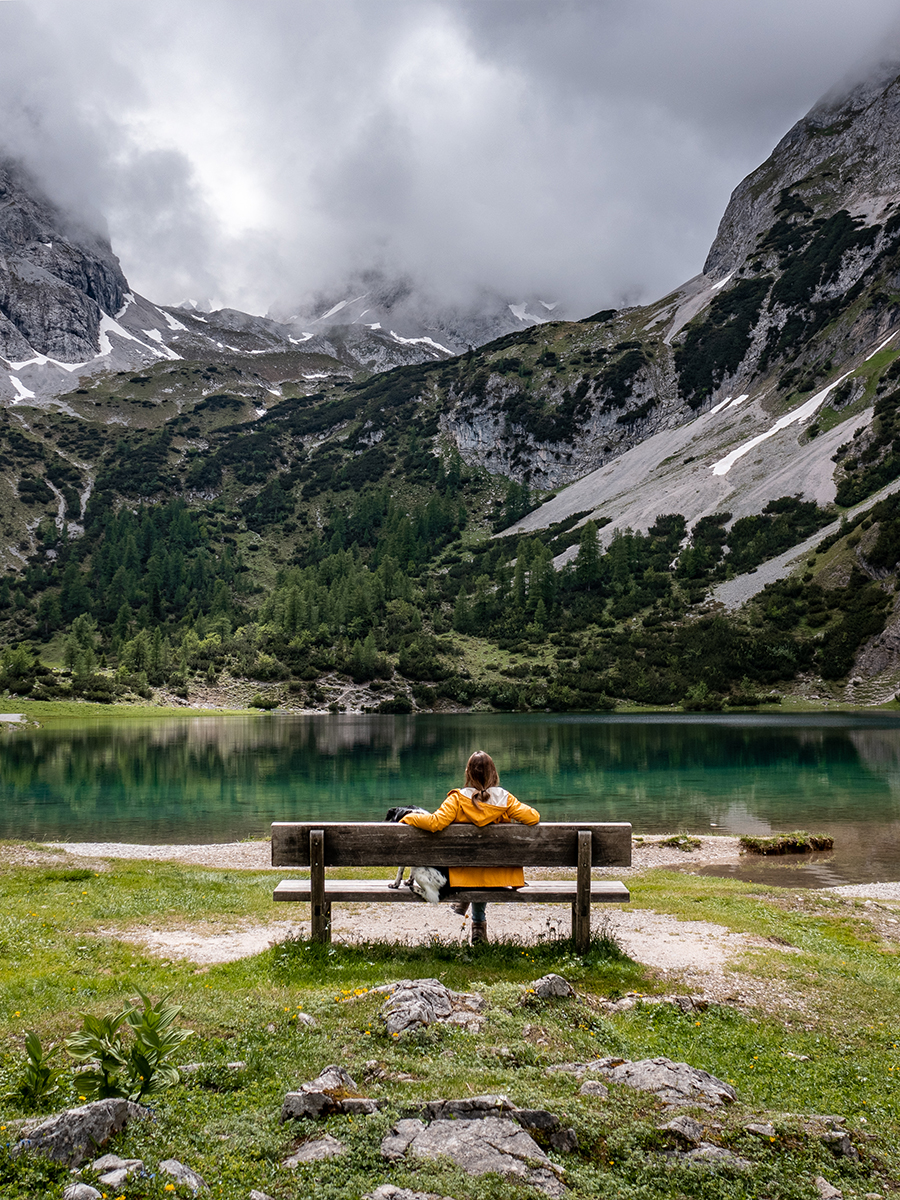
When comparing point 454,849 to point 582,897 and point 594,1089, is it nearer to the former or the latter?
point 582,897

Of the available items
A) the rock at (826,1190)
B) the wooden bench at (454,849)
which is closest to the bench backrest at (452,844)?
the wooden bench at (454,849)

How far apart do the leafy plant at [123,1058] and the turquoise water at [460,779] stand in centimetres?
1901

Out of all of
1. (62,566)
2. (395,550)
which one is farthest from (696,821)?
(62,566)

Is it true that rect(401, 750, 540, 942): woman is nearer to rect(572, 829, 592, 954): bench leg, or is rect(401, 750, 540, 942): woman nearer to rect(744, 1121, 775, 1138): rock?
rect(572, 829, 592, 954): bench leg

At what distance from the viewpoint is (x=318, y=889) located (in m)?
8.66

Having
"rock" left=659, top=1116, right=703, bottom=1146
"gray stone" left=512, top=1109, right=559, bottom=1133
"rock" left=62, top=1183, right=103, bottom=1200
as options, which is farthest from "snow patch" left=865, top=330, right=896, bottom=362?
"rock" left=62, top=1183, right=103, bottom=1200

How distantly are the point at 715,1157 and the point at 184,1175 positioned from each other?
3114 mm

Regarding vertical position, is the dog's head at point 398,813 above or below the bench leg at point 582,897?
above

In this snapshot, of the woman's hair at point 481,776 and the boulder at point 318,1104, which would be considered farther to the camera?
the woman's hair at point 481,776

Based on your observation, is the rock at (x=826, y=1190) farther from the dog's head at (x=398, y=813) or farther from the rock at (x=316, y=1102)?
the dog's head at (x=398, y=813)

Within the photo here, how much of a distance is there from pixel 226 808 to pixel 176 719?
6322 cm

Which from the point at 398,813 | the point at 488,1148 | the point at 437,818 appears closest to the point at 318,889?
the point at 398,813

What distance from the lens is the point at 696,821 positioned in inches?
1129

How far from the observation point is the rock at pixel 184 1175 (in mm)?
3971
